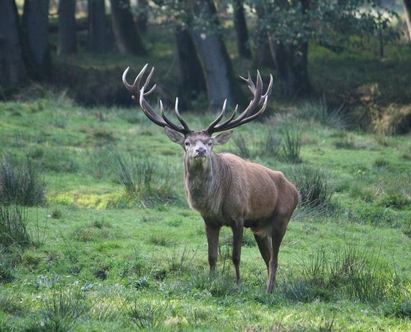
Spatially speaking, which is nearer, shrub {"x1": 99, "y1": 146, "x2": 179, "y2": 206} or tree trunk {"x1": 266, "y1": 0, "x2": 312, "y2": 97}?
shrub {"x1": 99, "y1": 146, "x2": 179, "y2": 206}

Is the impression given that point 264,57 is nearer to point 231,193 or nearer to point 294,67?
point 294,67

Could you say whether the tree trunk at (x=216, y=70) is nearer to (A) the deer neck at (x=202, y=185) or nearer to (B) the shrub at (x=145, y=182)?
(B) the shrub at (x=145, y=182)

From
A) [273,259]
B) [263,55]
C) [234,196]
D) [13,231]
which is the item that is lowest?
[273,259]

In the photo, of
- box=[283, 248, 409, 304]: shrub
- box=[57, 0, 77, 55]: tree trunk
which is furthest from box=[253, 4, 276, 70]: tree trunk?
box=[283, 248, 409, 304]: shrub

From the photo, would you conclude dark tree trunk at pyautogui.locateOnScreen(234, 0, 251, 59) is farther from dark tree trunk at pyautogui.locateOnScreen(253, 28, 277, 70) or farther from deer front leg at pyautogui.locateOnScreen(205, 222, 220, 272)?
deer front leg at pyautogui.locateOnScreen(205, 222, 220, 272)

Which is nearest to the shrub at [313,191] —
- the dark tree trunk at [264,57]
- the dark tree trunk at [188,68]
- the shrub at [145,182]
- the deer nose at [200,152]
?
the shrub at [145,182]

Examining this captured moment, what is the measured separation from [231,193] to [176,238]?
1884 mm

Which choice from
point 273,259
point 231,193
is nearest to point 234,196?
point 231,193

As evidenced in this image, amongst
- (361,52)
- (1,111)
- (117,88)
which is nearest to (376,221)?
(1,111)

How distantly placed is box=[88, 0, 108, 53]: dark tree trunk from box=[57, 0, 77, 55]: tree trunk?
744mm

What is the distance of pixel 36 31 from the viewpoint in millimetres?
23312

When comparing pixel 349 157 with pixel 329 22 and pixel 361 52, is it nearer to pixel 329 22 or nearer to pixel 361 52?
pixel 329 22

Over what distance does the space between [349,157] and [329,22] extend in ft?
20.6

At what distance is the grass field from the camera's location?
7.72 m
